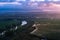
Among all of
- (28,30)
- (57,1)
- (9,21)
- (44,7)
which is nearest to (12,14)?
(9,21)

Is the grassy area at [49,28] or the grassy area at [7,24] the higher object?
the grassy area at [7,24]

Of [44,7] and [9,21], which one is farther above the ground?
[44,7]

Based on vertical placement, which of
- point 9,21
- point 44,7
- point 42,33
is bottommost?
point 42,33

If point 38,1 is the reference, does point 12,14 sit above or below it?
below

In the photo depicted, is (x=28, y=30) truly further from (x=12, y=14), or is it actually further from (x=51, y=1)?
(x=51, y=1)

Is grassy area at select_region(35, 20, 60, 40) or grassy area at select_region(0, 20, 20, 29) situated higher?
grassy area at select_region(0, 20, 20, 29)

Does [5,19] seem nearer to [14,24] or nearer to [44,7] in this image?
[14,24]

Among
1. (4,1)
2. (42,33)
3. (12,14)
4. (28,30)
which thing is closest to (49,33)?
(42,33)

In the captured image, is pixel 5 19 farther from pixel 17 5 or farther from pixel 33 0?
pixel 33 0
